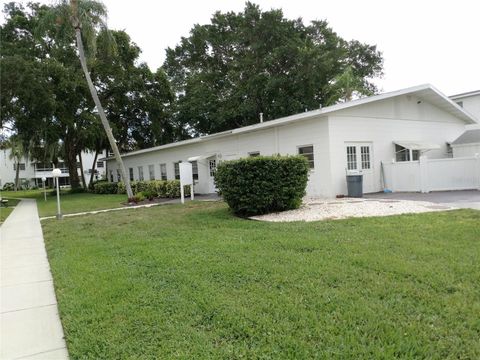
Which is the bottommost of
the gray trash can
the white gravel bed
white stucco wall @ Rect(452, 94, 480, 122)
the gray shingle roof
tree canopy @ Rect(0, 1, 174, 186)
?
the white gravel bed

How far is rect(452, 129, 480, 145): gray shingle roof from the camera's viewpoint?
629 inches

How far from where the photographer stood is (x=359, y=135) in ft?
45.8

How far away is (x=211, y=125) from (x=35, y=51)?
14.2 m

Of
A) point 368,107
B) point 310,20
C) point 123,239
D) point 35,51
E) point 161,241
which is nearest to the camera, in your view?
point 161,241

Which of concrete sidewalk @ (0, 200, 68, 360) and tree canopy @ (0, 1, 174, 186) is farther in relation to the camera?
tree canopy @ (0, 1, 174, 186)

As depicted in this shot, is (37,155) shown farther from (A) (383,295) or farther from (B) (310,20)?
(A) (383,295)

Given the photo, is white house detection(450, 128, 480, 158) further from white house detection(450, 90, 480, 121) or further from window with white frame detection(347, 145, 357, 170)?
white house detection(450, 90, 480, 121)

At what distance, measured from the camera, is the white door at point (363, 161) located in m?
13.8

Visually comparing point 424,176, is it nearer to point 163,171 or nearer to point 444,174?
point 444,174

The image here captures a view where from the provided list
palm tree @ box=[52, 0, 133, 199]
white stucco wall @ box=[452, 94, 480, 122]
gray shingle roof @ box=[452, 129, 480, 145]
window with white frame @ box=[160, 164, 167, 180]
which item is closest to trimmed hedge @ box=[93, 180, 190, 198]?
window with white frame @ box=[160, 164, 167, 180]

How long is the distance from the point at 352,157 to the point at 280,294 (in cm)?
1115

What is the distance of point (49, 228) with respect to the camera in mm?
9789

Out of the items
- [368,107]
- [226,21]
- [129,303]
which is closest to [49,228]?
[129,303]

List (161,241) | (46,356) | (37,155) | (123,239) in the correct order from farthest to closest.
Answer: (37,155) < (123,239) < (161,241) < (46,356)
